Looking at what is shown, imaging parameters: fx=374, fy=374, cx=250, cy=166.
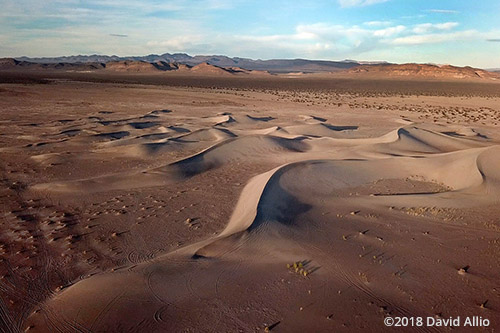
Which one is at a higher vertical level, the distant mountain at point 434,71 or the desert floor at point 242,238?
the distant mountain at point 434,71

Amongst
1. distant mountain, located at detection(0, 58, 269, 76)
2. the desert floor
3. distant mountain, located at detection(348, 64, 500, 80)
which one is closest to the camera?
the desert floor

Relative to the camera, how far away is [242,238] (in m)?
6.54

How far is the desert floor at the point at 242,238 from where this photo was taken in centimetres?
468

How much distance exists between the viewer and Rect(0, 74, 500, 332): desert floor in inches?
184

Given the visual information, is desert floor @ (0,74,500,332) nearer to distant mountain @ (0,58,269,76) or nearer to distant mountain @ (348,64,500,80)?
distant mountain @ (348,64,500,80)

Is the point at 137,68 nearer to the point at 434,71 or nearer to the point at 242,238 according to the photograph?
the point at 434,71

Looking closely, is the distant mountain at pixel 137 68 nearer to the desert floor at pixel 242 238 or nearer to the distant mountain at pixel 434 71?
the distant mountain at pixel 434 71

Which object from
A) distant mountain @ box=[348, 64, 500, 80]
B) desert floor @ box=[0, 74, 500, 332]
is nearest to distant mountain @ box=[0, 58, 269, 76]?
distant mountain @ box=[348, 64, 500, 80]

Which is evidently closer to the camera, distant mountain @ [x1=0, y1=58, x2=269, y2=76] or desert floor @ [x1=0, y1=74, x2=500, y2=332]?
desert floor @ [x1=0, y1=74, x2=500, y2=332]

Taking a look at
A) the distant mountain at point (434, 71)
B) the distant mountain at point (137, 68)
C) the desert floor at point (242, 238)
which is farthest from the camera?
the distant mountain at point (137, 68)

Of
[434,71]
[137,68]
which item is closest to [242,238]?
[434,71]

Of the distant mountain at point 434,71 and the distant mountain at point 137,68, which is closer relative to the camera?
the distant mountain at point 434,71

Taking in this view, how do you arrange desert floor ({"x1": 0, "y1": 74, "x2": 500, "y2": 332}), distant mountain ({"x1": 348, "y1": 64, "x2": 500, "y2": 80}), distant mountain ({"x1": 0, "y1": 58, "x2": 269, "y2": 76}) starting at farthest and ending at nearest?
distant mountain ({"x1": 0, "y1": 58, "x2": 269, "y2": 76}) < distant mountain ({"x1": 348, "y1": 64, "x2": 500, "y2": 80}) < desert floor ({"x1": 0, "y1": 74, "x2": 500, "y2": 332})

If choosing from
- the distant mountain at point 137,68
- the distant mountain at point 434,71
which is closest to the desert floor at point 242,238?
the distant mountain at point 434,71
